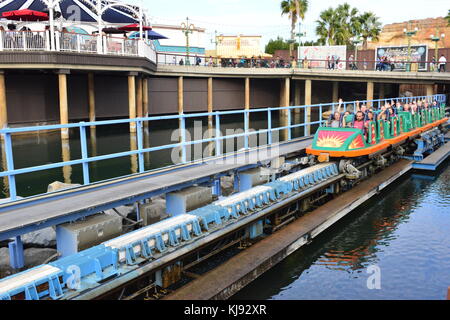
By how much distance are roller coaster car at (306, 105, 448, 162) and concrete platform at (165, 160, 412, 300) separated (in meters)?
1.18

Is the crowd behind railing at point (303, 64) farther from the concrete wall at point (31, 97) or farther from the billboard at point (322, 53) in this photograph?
the concrete wall at point (31, 97)

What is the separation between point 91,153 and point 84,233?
16.2 m

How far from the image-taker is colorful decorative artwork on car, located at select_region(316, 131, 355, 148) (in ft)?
40.7

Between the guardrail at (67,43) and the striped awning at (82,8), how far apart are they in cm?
346

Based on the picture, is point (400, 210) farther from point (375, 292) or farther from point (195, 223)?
point (195, 223)

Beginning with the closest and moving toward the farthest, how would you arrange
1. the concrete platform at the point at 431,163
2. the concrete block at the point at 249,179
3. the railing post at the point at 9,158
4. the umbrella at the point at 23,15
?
the railing post at the point at 9,158, the concrete block at the point at 249,179, the concrete platform at the point at 431,163, the umbrella at the point at 23,15

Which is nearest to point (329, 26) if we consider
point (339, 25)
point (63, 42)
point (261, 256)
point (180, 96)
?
point (339, 25)

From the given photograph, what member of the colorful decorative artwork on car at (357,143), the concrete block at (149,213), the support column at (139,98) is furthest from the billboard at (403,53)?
the concrete block at (149,213)

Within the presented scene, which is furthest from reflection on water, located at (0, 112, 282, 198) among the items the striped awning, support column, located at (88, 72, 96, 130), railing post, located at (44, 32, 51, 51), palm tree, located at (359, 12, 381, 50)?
palm tree, located at (359, 12, 381, 50)

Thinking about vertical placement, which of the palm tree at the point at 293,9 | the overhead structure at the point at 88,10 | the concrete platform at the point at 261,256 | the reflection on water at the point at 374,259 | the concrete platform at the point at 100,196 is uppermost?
the palm tree at the point at 293,9

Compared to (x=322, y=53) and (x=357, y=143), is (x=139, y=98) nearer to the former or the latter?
(x=357, y=143)

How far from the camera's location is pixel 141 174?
350 inches

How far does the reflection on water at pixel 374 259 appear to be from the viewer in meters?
7.70

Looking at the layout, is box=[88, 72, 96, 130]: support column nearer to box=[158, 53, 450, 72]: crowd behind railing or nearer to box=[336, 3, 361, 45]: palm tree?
box=[158, 53, 450, 72]: crowd behind railing
